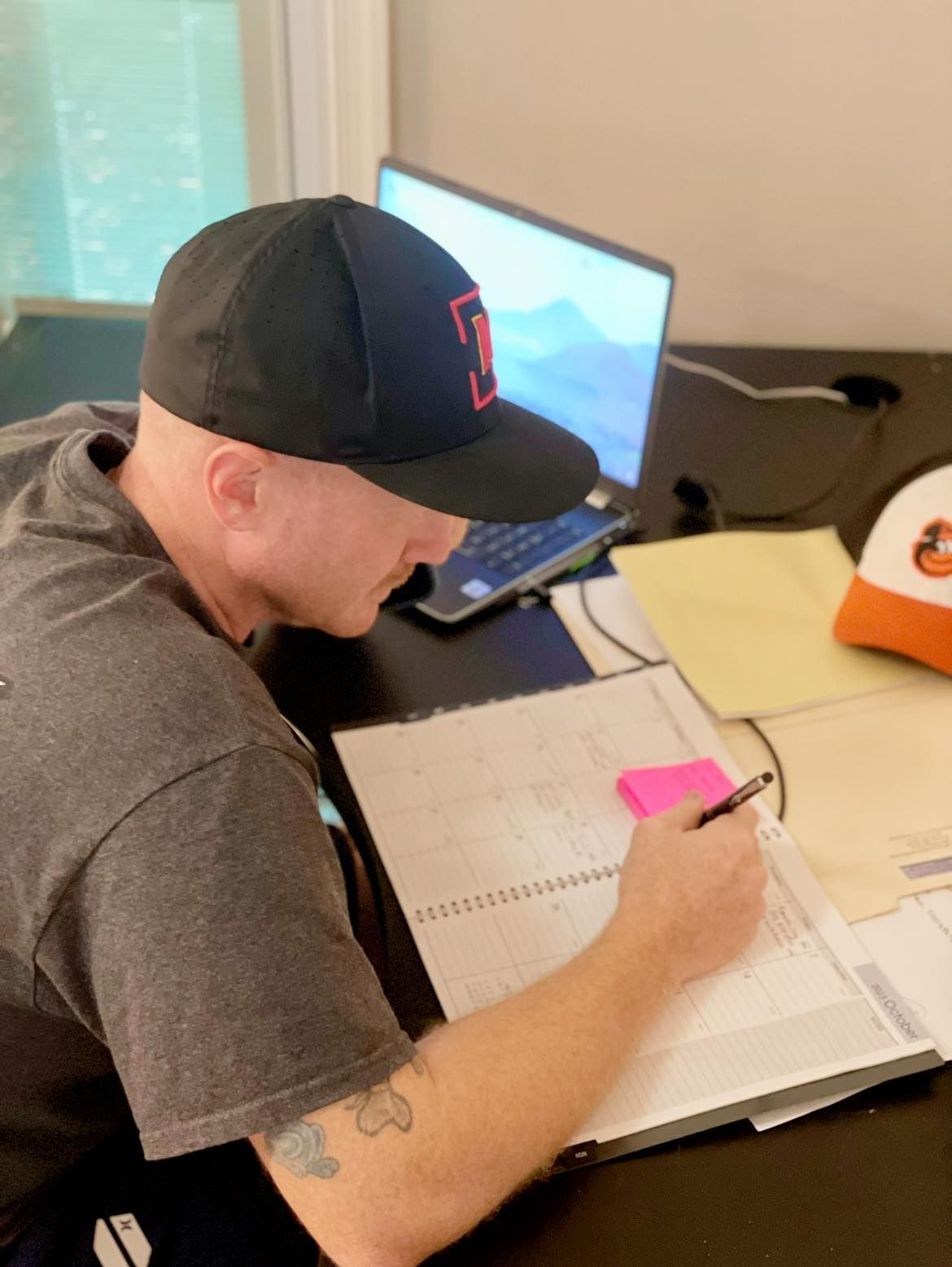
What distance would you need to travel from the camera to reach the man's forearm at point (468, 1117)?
62 cm

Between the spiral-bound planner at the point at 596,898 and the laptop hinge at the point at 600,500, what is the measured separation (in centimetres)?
28

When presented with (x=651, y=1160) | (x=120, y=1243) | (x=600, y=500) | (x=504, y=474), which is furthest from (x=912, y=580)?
(x=120, y=1243)

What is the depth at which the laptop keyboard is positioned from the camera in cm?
122

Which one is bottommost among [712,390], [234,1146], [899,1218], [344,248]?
[234,1146]

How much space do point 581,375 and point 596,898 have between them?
63 cm

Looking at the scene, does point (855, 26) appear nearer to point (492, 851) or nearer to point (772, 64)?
point (772, 64)

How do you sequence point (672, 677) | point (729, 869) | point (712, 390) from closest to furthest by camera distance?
point (729, 869) → point (672, 677) → point (712, 390)

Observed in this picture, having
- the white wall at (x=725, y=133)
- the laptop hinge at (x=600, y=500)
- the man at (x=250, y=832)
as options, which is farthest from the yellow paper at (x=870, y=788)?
the white wall at (x=725, y=133)

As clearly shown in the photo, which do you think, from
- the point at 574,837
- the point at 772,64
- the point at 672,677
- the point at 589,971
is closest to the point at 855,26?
the point at 772,64

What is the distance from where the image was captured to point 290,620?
0.91m

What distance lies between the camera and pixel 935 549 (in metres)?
1.07

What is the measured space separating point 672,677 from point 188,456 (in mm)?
534

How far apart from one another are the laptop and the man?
0.32m

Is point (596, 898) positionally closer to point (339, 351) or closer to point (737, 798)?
point (737, 798)
